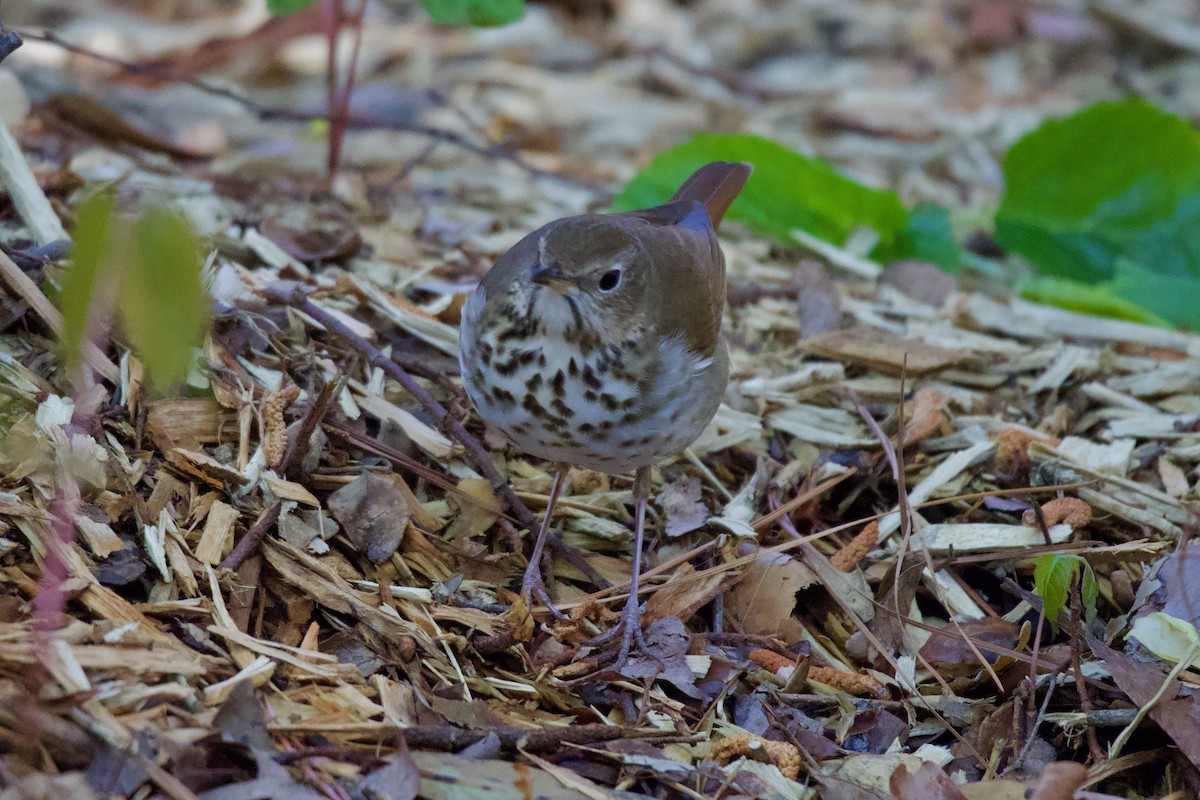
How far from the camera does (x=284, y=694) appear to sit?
270 centimetres

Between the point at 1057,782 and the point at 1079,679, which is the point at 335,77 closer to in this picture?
the point at 1079,679

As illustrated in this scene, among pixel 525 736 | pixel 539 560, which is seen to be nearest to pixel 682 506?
pixel 539 560

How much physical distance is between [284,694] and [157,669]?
0.29 m

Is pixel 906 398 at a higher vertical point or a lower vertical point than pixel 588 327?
lower

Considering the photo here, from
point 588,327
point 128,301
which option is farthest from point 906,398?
point 128,301

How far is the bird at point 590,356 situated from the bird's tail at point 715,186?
103cm

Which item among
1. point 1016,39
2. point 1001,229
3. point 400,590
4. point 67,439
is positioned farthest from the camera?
point 1016,39

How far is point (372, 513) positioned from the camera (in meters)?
3.41

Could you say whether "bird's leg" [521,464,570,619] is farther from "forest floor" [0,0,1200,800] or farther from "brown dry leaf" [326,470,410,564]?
"brown dry leaf" [326,470,410,564]

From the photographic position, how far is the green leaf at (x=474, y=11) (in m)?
4.68

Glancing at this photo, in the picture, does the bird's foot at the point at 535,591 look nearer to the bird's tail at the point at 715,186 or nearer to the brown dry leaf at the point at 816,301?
the bird's tail at the point at 715,186

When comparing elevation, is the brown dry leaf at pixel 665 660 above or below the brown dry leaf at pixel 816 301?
below

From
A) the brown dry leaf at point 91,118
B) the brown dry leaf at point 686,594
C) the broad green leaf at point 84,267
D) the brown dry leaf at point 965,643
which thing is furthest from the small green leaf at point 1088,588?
the brown dry leaf at point 91,118

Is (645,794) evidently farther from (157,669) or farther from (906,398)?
(906,398)
